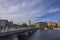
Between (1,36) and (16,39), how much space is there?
102ft

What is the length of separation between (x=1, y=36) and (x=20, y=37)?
30790 mm

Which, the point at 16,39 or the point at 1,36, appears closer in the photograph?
the point at 1,36

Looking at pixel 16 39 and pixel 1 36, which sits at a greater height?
pixel 1 36

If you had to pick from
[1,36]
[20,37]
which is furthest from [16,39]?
[1,36]

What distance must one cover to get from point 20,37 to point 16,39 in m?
1.80

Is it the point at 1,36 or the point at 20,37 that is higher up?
the point at 1,36

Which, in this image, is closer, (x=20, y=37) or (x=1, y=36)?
(x=1, y=36)

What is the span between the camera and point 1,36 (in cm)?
2533

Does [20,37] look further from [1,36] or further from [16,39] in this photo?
[1,36]

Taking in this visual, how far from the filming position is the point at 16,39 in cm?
5612
